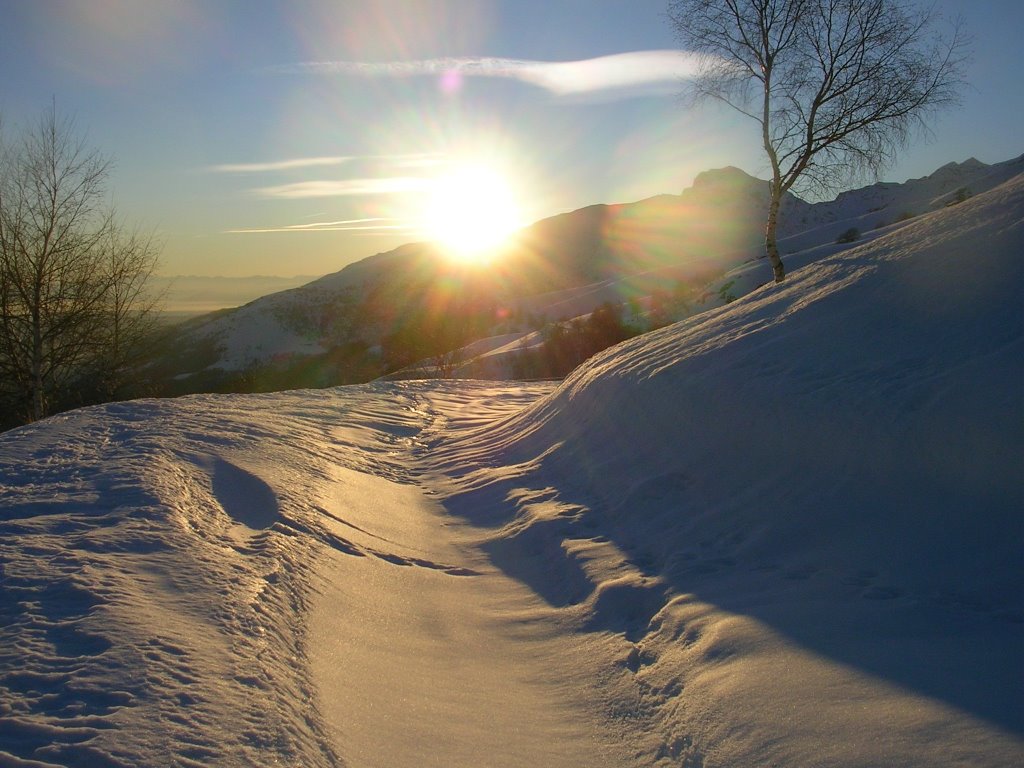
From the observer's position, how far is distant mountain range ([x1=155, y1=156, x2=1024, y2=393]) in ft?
164

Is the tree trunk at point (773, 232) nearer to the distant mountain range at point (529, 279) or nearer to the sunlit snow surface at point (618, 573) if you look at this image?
the sunlit snow surface at point (618, 573)

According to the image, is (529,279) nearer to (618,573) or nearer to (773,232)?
(773,232)

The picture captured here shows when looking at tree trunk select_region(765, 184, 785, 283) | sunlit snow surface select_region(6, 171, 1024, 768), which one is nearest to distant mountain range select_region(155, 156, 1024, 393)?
tree trunk select_region(765, 184, 785, 283)

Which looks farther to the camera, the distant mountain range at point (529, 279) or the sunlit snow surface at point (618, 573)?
the distant mountain range at point (529, 279)

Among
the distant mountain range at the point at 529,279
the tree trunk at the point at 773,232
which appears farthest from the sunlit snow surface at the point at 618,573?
the distant mountain range at the point at 529,279

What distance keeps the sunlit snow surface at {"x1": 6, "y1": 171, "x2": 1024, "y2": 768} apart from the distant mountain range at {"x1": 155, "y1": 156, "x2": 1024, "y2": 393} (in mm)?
23590

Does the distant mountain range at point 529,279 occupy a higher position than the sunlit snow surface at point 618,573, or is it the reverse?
the distant mountain range at point 529,279

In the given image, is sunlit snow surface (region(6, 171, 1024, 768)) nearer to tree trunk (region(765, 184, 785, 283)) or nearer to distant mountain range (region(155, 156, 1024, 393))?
tree trunk (region(765, 184, 785, 283))

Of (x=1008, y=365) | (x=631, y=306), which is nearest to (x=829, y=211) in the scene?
(x=631, y=306)

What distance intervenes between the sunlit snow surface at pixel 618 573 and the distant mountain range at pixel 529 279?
2359 cm

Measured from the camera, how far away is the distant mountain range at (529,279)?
50.0m

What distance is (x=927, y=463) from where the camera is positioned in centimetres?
447

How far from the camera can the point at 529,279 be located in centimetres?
10119

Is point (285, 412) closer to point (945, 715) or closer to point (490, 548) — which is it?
point (490, 548)
